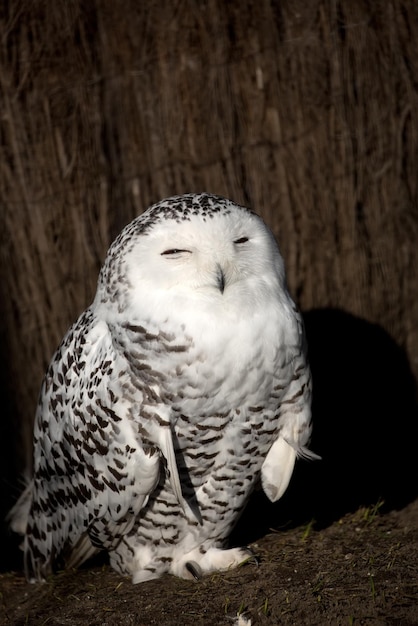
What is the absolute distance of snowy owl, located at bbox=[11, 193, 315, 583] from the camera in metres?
2.91

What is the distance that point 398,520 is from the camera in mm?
3902

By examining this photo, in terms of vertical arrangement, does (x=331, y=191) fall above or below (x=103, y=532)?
above

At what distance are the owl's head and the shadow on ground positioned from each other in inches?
59.2

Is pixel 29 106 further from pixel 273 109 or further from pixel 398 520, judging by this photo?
pixel 398 520

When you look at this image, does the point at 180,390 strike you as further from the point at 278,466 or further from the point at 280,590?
the point at 280,590

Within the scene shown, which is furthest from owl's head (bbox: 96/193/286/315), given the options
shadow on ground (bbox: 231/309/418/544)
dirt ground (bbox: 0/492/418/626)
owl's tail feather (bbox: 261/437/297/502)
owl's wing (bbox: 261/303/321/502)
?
shadow on ground (bbox: 231/309/418/544)

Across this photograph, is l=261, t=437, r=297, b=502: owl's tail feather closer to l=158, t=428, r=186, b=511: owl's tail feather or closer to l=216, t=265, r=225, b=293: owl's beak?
l=158, t=428, r=186, b=511: owl's tail feather

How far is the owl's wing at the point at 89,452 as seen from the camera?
119 inches

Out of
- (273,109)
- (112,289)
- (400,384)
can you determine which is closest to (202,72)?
(273,109)

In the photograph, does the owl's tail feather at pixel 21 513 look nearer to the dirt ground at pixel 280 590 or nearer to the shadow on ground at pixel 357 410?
the dirt ground at pixel 280 590

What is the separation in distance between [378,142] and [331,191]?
0.36 meters

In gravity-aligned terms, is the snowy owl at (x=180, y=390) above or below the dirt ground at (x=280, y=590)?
above

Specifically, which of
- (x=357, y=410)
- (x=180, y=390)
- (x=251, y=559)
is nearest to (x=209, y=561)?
(x=251, y=559)

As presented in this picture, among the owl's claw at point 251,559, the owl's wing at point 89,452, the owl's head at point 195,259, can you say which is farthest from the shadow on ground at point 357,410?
the owl's head at point 195,259
